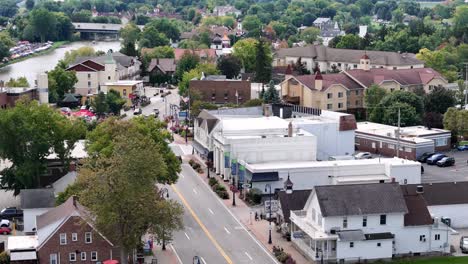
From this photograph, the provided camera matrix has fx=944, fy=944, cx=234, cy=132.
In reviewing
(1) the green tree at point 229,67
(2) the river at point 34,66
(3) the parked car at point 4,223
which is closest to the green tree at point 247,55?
(1) the green tree at point 229,67

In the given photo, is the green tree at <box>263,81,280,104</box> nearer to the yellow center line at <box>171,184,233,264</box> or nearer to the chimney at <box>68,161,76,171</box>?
the yellow center line at <box>171,184,233,264</box>

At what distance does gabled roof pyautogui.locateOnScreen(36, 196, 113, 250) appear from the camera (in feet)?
137

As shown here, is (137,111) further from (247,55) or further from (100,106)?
(247,55)

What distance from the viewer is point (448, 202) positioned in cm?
4966

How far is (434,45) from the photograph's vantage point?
132 m

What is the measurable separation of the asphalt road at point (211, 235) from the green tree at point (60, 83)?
39379 millimetres

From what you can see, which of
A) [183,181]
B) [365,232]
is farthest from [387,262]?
[183,181]

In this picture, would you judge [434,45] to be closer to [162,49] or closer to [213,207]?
[162,49]

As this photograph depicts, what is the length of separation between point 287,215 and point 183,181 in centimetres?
1420

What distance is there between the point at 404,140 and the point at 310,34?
A: 109267 millimetres

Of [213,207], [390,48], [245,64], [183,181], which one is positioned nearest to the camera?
[213,207]

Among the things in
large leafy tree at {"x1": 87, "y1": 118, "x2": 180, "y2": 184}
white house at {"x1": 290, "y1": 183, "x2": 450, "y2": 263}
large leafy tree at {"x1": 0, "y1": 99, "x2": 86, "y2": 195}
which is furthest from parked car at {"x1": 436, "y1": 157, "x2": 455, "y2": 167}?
large leafy tree at {"x1": 0, "y1": 99, "x2": 86, "y2": 195}

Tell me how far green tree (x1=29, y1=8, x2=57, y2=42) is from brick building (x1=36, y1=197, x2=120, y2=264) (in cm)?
14617

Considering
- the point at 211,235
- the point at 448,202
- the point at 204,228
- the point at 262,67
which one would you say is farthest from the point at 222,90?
the point at 211,235
